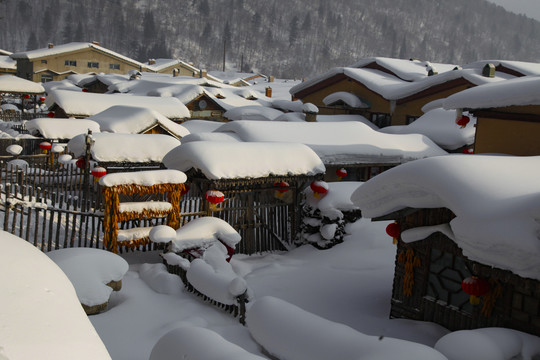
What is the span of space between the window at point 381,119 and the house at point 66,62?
1532 inches

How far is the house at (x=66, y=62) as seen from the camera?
178 feet

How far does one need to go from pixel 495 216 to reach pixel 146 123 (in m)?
17.4

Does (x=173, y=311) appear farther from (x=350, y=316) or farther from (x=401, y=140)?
(x=401, y=140)

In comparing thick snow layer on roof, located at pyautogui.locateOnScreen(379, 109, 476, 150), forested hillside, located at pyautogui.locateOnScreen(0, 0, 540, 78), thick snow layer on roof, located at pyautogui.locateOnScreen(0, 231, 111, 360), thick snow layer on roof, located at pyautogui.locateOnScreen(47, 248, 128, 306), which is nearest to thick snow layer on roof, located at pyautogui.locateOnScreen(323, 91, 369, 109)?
thick snow layer on roof, located at pyautogui.locateOnScreen(379, 109, 476, 150)

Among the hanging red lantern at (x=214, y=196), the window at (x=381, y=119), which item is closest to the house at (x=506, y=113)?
the hanging red lantern at (x=214, y=196)

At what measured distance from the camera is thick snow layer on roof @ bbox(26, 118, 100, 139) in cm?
2203

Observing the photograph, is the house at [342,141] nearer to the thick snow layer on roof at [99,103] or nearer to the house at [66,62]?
the thick snow layer on roof at [99,103]

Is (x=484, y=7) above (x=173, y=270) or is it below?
above

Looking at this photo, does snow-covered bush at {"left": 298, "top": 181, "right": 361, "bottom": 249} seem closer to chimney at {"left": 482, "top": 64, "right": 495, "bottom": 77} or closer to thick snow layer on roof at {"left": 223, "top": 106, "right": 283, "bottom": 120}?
chimney at {"left": 482, "top": 64, "right": 495, "bottom": 77}

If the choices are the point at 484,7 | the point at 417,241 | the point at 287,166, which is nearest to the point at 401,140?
the point at 287,166

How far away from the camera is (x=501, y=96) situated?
39.9ft

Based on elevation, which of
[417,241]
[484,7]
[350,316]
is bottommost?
[350,316]

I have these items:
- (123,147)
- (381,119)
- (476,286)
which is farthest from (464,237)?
(381,119)

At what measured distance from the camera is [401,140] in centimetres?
2005
